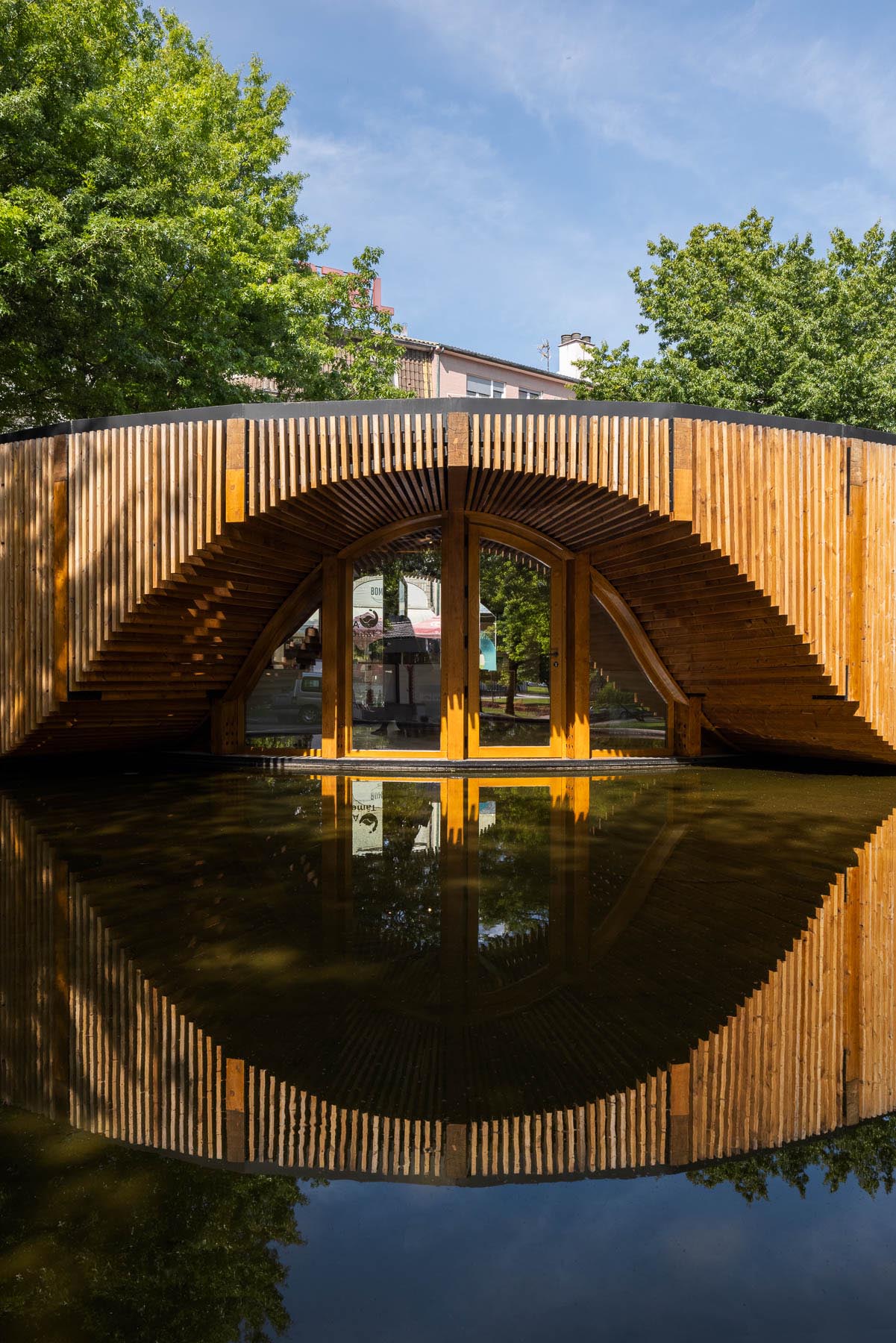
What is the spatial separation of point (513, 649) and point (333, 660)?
2.09 m

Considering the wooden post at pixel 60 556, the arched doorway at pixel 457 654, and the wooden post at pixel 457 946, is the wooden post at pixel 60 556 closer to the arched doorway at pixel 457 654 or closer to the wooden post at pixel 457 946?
the arched doorway at pixel 457 654

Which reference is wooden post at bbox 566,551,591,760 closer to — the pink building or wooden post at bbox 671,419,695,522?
wooden post at bbox 671,419,695,522

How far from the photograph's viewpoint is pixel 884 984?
10.1 ft

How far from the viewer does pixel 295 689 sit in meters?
9.77

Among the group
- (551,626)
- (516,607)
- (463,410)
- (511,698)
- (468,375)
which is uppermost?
(468,375)

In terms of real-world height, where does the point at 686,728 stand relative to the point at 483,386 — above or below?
below

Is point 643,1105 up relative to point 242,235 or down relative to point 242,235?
down

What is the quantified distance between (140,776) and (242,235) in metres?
11.4

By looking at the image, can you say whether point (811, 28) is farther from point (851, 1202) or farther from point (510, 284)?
point (851, 1202)

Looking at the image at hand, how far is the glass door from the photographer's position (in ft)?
31.1

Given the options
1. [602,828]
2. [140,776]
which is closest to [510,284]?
[140,776]

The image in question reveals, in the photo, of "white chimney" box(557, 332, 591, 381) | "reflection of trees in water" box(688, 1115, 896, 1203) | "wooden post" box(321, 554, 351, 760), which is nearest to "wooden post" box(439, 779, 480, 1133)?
"reflection of trees in water" box(688, 1115, 896, 1203)

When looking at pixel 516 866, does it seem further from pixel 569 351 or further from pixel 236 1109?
pixel 569 351

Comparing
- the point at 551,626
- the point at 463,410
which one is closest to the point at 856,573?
the point at 551,626
